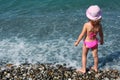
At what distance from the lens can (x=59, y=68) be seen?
9102mm

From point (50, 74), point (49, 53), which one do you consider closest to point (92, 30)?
point (50, 74)

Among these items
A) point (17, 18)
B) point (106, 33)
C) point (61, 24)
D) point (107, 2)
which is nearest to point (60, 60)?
point (106, 33)

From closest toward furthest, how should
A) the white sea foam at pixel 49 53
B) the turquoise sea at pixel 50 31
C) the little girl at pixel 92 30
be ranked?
1. the little girl at pixel 92 30
2. the white sea foam at pixel 49 53
3. the turquoise sea at pixel 50 31

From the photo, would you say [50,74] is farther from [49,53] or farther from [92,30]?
[49,53]

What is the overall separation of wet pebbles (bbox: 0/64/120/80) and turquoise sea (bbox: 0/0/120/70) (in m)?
0.61

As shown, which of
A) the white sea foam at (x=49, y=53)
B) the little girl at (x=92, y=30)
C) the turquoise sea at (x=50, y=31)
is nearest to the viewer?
the little girl at (x=92, y=30)

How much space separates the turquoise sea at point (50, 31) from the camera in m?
10.1

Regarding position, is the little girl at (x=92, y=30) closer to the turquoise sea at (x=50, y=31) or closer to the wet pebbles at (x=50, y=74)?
the wet pebbles at (x=50, y=74)

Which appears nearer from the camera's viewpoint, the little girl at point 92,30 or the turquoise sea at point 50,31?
the little girl at point 92,30

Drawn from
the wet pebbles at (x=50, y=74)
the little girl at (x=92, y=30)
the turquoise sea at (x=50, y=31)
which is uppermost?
the little girl at (x=92, y=30)

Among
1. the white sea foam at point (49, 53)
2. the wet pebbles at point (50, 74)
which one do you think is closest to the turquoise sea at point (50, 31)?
the white sea foam at point (49, 53)

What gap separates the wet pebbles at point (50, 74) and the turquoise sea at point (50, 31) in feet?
2.02

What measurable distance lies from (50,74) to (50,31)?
4259 millimetres

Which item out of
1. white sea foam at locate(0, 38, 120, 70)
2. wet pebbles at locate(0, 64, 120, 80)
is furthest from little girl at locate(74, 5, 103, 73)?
white sea foam at locate(0, 38, 120, 70)
